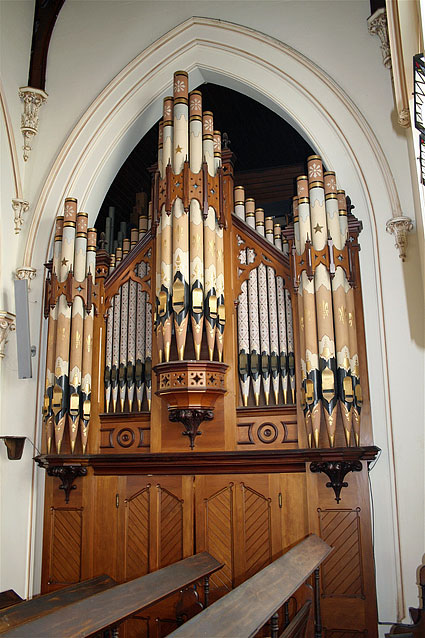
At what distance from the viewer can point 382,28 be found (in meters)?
6.35

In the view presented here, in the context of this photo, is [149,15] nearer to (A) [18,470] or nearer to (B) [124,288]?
(B) [124,288]

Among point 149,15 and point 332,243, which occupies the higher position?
point 149,15

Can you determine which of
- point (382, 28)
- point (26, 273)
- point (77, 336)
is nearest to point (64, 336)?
point (77, 336)

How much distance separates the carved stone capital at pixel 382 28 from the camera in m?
6.22

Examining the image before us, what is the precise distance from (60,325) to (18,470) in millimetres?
1709

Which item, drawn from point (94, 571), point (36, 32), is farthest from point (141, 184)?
point (94, 571)

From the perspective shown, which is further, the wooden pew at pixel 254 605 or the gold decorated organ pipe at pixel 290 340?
the gold decorated organ pipe at pixel 290 340

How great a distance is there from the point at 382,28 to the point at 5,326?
17.1ft

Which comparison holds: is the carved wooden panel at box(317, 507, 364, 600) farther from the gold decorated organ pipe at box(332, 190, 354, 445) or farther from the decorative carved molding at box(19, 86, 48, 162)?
the decorative carved molding at box(19, 86, 48, 162)

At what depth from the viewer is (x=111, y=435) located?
20.6ft

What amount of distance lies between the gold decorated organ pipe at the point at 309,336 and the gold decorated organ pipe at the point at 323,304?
0.04 m

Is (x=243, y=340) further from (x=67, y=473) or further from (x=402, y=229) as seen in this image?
(x=67, y=473)

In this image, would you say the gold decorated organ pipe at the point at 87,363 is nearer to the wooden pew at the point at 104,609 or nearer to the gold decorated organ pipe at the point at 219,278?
the gold decorated organ pipe at the point at 219,278

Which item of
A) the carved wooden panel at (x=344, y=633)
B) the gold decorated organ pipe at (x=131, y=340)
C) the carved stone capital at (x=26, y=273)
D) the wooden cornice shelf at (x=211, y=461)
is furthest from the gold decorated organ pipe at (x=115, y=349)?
the carved wooden panel at (x=344, y=633)
